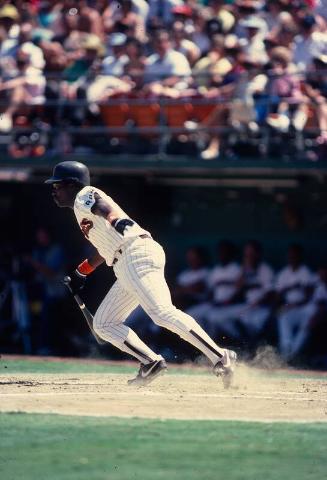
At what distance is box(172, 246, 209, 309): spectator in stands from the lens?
14258 millimetres

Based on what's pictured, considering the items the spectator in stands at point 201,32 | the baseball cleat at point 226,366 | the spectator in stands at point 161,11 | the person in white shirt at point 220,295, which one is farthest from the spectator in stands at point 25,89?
the baseball cleat at point 226,366

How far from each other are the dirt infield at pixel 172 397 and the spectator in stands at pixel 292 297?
2641 mm

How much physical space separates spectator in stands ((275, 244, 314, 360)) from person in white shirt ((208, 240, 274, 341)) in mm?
206

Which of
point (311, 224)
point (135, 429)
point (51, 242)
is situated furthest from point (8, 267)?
point (135, 429)

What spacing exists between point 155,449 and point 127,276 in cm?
208

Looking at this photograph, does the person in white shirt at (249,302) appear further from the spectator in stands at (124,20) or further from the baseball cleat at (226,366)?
the baseball cleat at (226,366)

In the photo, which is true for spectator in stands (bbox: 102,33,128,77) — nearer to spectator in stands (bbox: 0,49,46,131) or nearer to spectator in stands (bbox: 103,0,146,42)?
spectator in stands (bbox: 103,0,146,42)

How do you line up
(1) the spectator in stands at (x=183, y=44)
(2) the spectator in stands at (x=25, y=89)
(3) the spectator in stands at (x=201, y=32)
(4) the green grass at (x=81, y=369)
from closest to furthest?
(4) the green grass at (x=81, y=369), (1) the spectator in stands at (x=183, y=44), (3) the spectator in stands at (x=201, y=32), (2) the spectator in stands at (x=25, y=89)

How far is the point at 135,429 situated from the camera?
7387 mm

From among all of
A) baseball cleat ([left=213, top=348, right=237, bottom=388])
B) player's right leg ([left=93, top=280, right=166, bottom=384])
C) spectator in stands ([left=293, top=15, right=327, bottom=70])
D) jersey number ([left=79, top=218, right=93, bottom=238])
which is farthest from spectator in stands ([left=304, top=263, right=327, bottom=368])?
jersey number ([left=79, top=218, right=93, bottom=238])

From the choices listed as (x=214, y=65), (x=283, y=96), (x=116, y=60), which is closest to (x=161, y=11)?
(x=116, y=60)

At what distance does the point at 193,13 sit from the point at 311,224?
309cm

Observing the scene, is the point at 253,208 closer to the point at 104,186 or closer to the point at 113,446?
the point at 104,186

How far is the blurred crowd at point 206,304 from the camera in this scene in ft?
44.0
